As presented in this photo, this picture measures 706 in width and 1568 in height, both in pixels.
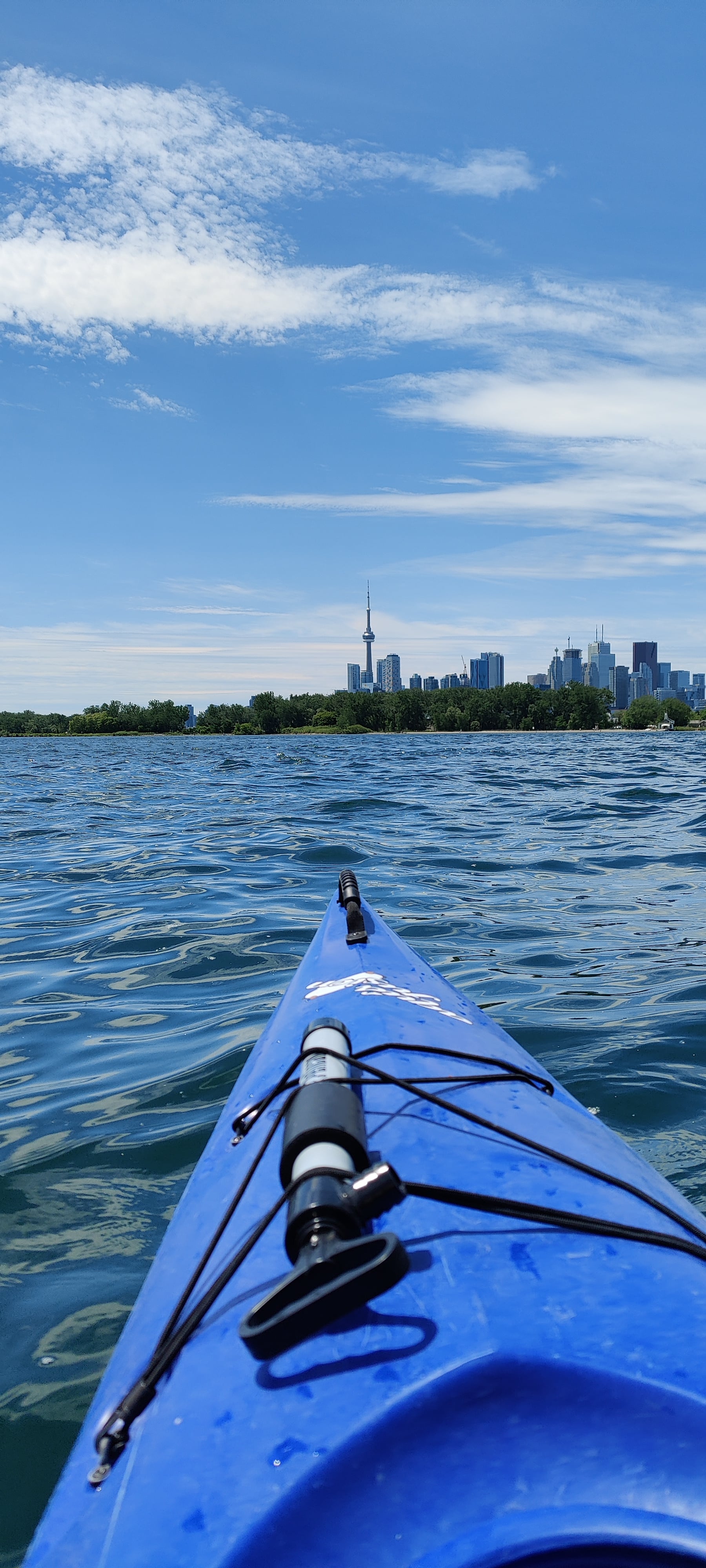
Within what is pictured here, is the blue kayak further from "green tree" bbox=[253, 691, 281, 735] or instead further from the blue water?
"green tree" bbox=[253, 691, 281, 735]

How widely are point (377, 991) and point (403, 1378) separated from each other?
166cm

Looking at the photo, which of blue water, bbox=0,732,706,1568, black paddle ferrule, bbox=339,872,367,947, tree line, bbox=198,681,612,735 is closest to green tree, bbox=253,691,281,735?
tree line, bbox=198,681,612,735

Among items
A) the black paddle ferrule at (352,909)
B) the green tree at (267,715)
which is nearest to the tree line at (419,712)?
the green tree at (267,715)

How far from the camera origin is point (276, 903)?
7.36 m

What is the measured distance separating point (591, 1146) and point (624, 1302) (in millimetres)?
732

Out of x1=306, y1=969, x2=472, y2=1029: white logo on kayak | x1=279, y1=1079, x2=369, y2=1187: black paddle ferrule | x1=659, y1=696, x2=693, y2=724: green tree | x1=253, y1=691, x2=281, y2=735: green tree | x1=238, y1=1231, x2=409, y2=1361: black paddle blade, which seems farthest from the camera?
x1=659, y1=696, x2=693, y2=724: green tree

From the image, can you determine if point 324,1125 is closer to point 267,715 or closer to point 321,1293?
point 321,1293

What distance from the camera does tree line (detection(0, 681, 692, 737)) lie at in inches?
4124

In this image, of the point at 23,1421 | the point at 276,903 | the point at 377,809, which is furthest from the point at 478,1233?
the point at 377,809

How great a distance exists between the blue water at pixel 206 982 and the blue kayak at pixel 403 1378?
71cm

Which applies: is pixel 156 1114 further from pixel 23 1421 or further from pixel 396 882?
pixel 396 882

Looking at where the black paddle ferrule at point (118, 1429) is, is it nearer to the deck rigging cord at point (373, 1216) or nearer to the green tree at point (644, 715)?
the deck rigging cord at point (373, 1216)

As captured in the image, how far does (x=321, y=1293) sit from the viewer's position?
1130 mm

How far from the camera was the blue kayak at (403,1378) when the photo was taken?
0.99m
